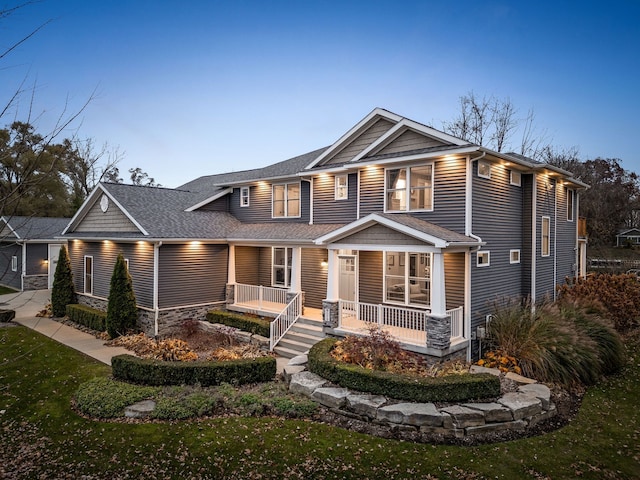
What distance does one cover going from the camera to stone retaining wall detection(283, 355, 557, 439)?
749cm

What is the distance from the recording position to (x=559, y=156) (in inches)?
1414

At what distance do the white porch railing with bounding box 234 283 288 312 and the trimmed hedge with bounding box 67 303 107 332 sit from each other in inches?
195

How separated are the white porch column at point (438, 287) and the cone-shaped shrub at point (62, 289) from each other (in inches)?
631

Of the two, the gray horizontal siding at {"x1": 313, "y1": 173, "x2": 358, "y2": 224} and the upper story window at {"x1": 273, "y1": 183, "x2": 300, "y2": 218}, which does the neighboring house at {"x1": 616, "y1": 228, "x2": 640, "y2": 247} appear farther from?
the upper story window at {"x1": 273, "y1": 183, "x2": 300, "y2": 218}

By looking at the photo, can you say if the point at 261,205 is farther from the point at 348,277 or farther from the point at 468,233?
the point at 468,233

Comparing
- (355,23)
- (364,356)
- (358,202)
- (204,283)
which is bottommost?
(364,356)

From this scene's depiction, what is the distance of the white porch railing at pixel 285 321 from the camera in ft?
41.8

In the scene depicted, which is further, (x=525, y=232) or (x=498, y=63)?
(x=498, y=63)

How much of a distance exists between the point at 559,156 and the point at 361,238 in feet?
107

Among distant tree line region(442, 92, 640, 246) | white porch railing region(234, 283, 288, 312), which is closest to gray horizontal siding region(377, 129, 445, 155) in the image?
white porch railing region(234, 283, 288, 312)

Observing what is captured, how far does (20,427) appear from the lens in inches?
300

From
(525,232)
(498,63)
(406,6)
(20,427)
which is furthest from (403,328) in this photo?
(498,63)

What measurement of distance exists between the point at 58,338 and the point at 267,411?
10.3m

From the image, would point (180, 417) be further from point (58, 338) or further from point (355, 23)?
point (355, 23)
